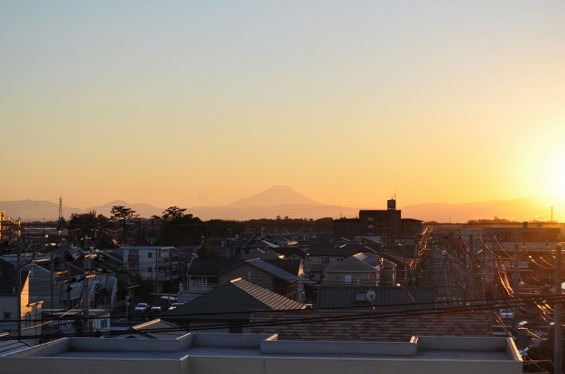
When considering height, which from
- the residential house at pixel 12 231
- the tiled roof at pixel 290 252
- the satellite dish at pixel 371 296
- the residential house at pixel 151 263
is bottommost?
A: the residential house at pixel 151 263

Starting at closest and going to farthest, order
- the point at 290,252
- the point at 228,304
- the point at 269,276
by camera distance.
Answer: the point at 228,304
the point at 269,276
the point at 290,252

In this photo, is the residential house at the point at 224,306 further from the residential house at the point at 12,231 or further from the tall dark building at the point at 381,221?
the tall dark building at the point at 381,221

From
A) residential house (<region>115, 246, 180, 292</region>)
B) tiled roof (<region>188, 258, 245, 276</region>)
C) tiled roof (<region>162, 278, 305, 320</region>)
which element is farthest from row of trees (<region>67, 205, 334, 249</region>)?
tiled roof (<region>162, 278, 305, 320</region>)

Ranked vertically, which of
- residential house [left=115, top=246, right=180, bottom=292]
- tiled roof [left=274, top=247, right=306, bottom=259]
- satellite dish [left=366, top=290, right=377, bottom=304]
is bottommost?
residential house [left=115, top=246, right=180, bottom=292]

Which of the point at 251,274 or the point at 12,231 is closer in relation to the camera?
the point at 12,231

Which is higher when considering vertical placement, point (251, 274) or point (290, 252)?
point (290, 252)

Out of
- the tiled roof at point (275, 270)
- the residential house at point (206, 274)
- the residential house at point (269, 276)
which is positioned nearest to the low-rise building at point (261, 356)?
the residential house at point (269, 276)

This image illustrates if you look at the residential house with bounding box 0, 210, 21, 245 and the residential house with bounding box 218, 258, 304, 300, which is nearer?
the residential house with bounding box 0, 210, 21, 245

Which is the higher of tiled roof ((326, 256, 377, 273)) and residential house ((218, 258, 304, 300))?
tiled roof ((326, 256, 377, 273))

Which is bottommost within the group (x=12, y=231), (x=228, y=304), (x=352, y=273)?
(x=352, y=273)

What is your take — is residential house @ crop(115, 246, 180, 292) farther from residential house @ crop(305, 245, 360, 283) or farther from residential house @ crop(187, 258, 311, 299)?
residential house @ crop(187, 258, 311, 299)

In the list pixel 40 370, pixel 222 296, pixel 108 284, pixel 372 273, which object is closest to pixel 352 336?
pixel 222 296

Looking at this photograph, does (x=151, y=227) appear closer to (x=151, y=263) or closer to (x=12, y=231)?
(x=151, y=263)

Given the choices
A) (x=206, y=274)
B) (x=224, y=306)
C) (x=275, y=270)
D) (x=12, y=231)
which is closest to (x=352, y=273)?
(x=275, y=270)
